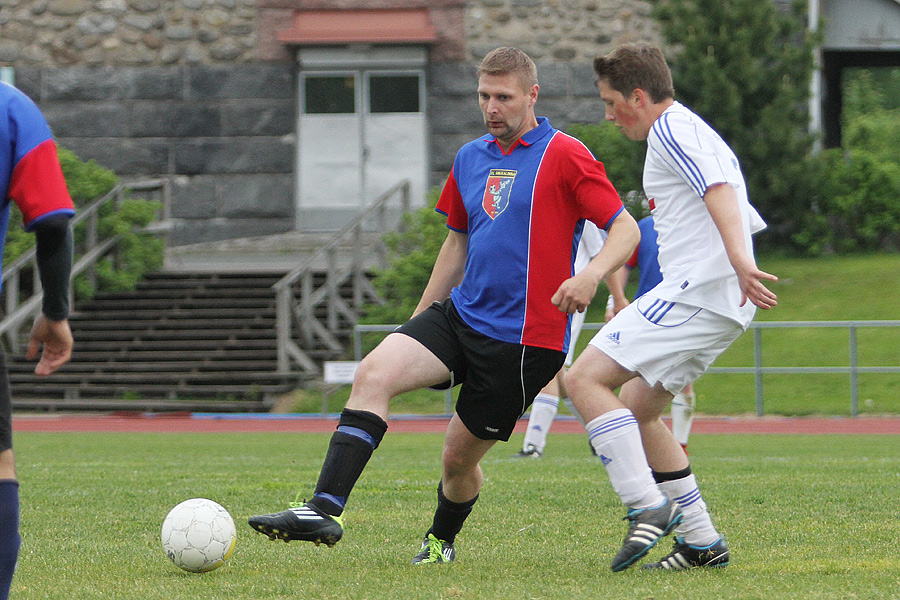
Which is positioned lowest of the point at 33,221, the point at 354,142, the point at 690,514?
the point at 690,514

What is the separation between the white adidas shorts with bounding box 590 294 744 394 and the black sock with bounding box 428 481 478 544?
101 cm

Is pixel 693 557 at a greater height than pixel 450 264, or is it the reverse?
pixel 450 264

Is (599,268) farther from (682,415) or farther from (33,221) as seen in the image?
(682,415)

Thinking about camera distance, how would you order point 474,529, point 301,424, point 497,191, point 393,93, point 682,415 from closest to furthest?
1. point 497,191
2. point 474,529
3. point 682,415
4. point 301,424
5. point 393,93

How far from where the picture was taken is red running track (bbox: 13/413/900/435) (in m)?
14.4

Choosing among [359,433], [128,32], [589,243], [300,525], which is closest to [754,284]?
[359,433]

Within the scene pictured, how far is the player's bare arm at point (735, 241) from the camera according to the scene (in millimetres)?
4508

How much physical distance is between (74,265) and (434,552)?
57.1 feet

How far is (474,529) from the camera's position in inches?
243

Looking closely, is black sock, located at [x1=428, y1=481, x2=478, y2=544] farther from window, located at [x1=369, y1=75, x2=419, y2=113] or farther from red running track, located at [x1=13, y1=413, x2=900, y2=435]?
→ window, located at [x1=369, y1=75, x2=419, y2=113]

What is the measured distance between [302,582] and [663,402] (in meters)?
1.60

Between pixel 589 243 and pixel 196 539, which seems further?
pixel 589 243

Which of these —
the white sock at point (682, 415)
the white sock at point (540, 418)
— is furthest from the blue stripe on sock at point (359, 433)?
the white sock at point (682, 415)

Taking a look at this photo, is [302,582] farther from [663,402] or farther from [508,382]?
[663,402]
